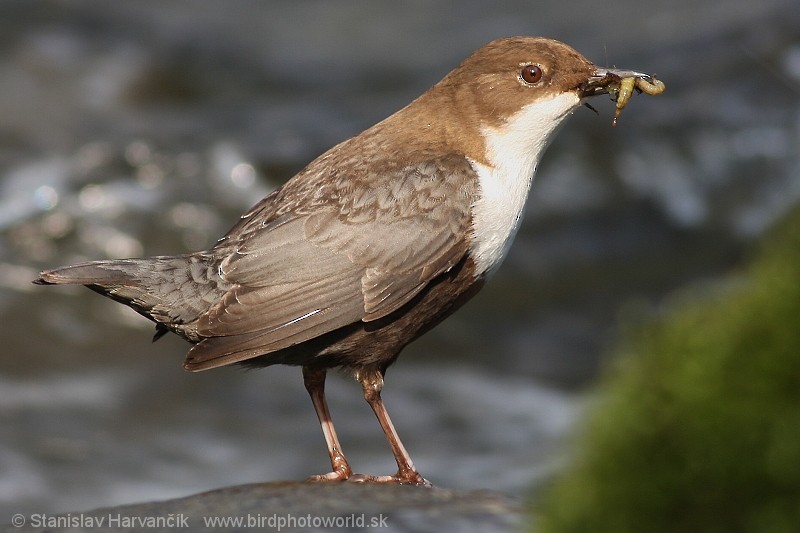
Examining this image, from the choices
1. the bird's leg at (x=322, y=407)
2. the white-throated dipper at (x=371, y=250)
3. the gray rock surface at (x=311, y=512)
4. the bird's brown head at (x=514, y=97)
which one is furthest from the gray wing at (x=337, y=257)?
the gray rock surface at (x=311, y=512)

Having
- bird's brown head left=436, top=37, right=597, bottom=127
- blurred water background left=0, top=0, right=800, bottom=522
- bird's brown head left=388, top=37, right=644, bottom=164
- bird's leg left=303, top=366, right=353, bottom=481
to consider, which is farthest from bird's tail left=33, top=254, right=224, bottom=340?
blurred water background left=0, top=0, right=800, bottom=522

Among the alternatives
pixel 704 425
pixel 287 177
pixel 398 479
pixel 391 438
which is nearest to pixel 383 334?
pixel 391 438

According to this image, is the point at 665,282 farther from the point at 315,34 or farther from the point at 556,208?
the point at 315,34

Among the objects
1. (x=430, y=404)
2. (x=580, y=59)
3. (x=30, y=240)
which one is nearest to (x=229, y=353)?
(x=580, y=59)

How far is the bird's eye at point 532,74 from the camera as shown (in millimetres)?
4500

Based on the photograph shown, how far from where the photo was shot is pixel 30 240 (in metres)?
9.08

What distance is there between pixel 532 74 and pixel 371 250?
0.98 metres

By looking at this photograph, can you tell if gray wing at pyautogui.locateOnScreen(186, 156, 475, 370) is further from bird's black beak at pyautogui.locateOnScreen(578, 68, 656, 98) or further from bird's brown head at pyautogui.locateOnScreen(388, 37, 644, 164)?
bird's black beak at pyautogui.locateOnScreen(578, 68, 656, 98)

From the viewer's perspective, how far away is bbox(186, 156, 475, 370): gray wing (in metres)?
4.09

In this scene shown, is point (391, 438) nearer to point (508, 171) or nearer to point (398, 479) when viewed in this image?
point (398, 479)

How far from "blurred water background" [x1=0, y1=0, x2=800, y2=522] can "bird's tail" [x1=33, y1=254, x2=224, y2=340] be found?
3.02 metres

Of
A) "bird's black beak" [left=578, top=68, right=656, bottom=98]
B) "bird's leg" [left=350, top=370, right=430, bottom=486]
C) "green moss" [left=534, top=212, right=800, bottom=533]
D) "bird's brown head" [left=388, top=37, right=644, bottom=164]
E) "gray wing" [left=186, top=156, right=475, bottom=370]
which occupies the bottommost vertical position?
"green moss" [left=534, top=212, right=800, bottom=533]

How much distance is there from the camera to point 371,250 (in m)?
4.27

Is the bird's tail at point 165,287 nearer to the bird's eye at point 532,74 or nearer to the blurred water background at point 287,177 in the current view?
the bird's eye at point 532,74
